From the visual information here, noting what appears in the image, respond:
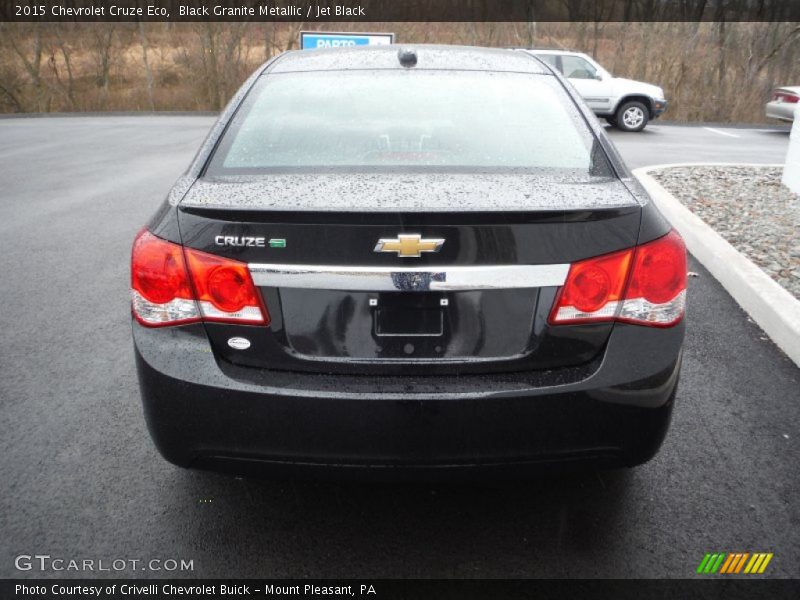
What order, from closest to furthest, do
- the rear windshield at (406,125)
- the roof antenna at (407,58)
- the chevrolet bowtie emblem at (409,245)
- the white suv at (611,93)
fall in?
the chevrolet bowtie emblem at (409,245), the rear windshield at (406,125), the roof antenna at (407,58), the white suv at (611,93)

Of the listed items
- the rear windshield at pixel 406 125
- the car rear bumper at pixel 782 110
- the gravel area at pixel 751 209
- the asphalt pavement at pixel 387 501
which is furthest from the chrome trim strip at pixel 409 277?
the car rear bumper at pixel 782 110

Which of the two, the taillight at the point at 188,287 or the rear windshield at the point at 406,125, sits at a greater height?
the rear windshield at the point at 406,125

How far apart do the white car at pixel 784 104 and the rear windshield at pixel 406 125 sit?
17.0 metres

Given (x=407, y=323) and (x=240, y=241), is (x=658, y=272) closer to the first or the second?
(x=407, y=323)

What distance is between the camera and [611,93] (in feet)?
56.6

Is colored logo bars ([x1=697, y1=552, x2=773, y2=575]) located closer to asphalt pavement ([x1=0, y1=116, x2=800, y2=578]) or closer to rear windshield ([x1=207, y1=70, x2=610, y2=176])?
asphalt pavement ([x1=0, y1=116, x2=800, y2=578])

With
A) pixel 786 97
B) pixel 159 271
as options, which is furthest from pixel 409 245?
pixel 786 97

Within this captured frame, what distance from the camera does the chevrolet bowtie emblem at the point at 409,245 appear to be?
1974 mm

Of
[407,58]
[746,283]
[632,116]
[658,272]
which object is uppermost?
[407,58]

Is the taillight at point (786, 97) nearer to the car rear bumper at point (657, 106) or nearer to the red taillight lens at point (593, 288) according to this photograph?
the car rear bumper at point (657, 106)

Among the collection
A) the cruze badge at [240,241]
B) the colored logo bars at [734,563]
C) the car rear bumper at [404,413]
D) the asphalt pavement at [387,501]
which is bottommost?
the asphalt pavement at [387,501]

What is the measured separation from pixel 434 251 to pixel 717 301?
369cm

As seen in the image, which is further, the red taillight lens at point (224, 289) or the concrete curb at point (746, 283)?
the concrete curb at point (746, 283)

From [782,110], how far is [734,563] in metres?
18.4
